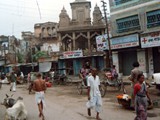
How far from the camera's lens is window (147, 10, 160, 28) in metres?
25.6

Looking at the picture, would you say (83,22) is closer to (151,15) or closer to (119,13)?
(119,13)

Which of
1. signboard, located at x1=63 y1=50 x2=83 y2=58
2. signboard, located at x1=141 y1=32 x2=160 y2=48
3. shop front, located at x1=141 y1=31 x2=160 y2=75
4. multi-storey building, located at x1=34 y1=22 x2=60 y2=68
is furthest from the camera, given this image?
multi-storey building, located at x1=34 y1=22 x2=60 y2=68

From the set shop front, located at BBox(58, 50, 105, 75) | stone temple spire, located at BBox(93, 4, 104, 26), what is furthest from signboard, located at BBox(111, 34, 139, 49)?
stone temple spire, located at BBox(93, 4, 104, 26)

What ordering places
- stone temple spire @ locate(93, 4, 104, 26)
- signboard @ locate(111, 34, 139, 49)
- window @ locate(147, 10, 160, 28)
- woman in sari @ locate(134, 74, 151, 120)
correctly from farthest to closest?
stone temple spire @ locate(93, 4, 104, 26) < signboard @ locate(111, 34, 139, 49) < window @ locate(147, 10, 160, 28) < woman in sari @ locate(134, 74, 151, 120)

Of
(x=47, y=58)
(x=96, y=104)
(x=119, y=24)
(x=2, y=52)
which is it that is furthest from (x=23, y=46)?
(x=96, y=104)

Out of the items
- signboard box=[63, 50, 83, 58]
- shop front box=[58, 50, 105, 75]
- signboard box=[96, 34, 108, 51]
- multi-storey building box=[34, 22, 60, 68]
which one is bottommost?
shop front box=[58, 50, 105, 75]

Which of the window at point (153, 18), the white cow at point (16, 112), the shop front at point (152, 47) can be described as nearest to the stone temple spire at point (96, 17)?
the window at point (153, 18)

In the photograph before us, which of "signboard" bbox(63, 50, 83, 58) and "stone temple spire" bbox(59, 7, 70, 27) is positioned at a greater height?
"stone temple spire" bbox(59, 7, 70, 27)

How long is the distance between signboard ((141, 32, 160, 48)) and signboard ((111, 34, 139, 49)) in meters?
0.66

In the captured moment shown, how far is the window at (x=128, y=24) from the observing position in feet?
91.6

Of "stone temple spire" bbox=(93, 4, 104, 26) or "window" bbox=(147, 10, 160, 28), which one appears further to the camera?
"stone temple spire" bbox=(93, 4, 104, 26)

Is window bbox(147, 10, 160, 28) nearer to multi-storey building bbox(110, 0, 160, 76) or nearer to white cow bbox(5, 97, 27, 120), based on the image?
multi-storey building bbox(110, 0, 160, 76)

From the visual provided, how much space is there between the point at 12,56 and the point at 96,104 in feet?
185

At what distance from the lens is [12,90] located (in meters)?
23.7
